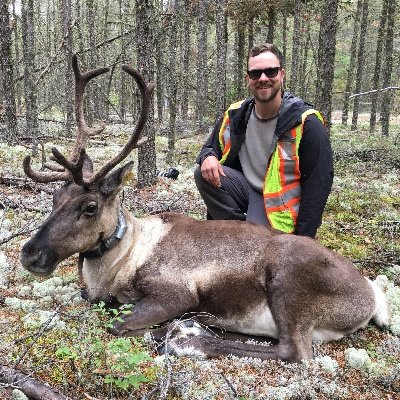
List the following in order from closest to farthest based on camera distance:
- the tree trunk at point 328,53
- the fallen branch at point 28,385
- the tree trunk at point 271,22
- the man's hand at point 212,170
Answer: the fallen branch at point 28,385 < the man's hand at point 212,170 < the tree trunk at point 328,53 < the tree trunk at point 271,22

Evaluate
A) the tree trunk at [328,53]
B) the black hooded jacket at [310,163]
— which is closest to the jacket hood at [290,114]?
the black hooded jacket at [310,163]

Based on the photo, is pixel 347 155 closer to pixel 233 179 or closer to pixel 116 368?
pixel 233 179

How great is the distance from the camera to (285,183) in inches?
215

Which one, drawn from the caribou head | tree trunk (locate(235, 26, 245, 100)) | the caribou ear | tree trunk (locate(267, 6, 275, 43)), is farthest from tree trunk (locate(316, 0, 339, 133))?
tree trunk (locate(235, 26, 245, 100))

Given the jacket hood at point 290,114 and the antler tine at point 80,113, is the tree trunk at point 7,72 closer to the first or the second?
the antler tine at point 80,113

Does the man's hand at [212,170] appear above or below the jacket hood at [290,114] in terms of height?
below

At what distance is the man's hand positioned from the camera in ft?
18.5

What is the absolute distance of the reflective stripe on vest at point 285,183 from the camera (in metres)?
5.37

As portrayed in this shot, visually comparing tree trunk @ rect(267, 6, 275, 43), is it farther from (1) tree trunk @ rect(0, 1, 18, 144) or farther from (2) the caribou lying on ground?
(2) the caribou lying on ground

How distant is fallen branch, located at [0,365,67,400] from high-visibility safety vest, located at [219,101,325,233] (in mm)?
3108

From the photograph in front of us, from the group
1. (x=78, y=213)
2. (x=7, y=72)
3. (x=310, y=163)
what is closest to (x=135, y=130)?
(x=78, y=213)

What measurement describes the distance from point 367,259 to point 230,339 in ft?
8.06

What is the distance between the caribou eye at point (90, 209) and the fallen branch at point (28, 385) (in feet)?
5.51

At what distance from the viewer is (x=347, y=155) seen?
47.2 feet
